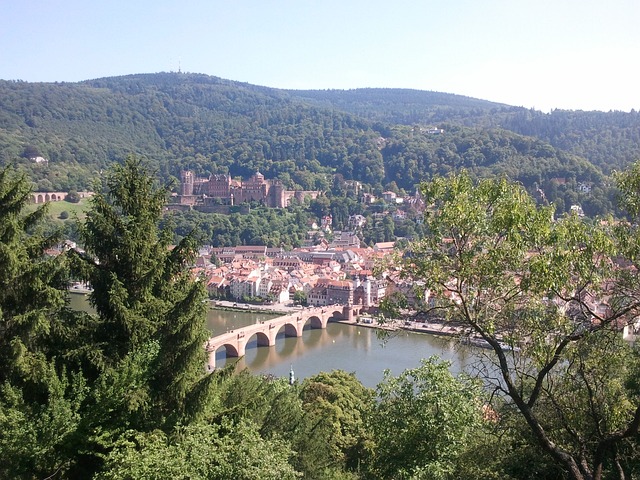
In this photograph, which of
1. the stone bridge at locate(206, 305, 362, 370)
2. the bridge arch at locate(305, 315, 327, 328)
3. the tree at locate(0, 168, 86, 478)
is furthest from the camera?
the bridge arch at locate(305, 315, 327, 328)

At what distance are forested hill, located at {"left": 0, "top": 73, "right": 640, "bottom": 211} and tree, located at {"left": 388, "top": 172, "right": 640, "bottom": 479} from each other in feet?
141

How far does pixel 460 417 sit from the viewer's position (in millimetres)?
5086

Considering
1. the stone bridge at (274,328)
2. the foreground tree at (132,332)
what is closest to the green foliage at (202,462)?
the foreground tree at (132,332)

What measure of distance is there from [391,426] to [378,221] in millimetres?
47061

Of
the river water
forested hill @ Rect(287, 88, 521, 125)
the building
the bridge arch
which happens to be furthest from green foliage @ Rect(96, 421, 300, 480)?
forested hill @ Rect(287, 88, 521, 125)

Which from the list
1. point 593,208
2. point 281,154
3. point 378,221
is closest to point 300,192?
point 378,221

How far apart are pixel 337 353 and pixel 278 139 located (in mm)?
66351

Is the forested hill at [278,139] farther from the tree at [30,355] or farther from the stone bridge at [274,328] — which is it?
the tree at [30,355]

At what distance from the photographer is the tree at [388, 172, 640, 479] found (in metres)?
3.19

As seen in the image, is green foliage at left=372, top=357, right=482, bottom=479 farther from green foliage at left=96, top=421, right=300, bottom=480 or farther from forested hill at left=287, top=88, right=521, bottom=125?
forested hill at left=287, top=88, right=521, bottom=125

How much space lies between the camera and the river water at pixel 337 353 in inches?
731

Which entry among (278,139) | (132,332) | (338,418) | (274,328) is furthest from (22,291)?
(278,139)

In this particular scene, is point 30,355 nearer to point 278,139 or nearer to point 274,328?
point 274,328

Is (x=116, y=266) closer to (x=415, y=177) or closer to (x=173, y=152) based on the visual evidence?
(x=415, y=177)
